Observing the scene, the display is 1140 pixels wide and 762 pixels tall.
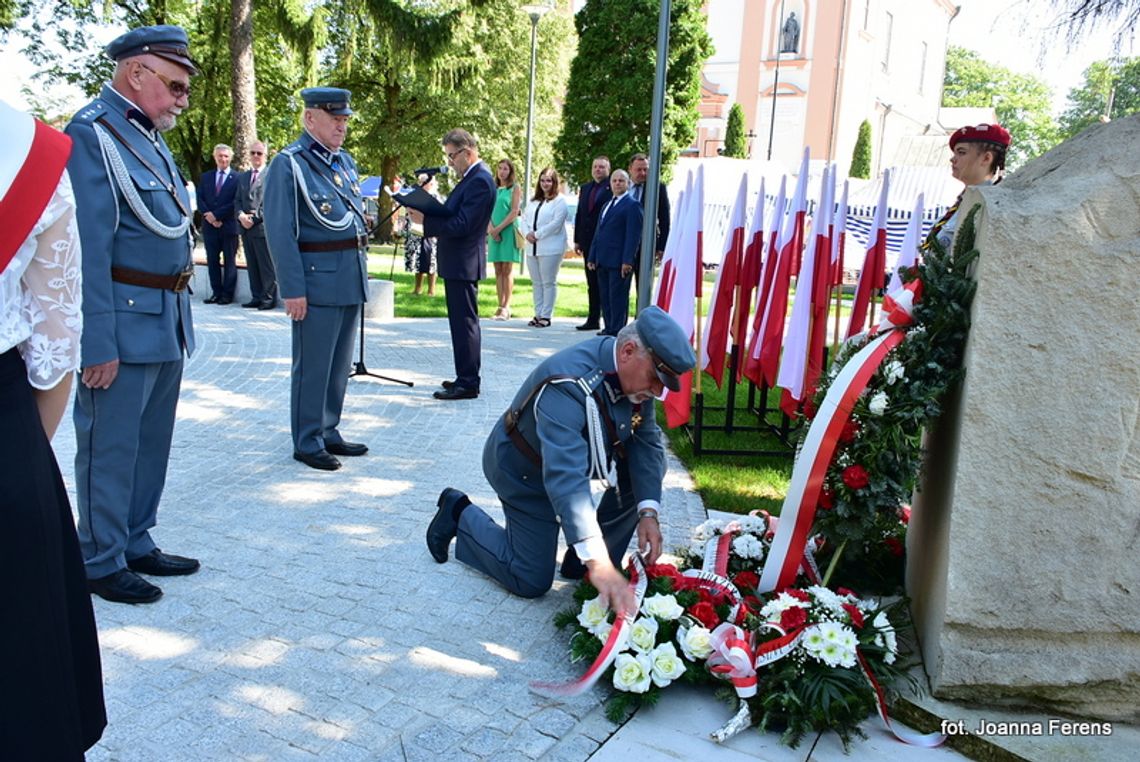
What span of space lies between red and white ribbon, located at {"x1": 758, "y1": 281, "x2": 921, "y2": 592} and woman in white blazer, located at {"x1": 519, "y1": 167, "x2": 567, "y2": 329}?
7973 millimetres

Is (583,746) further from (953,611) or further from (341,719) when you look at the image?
(953,611)

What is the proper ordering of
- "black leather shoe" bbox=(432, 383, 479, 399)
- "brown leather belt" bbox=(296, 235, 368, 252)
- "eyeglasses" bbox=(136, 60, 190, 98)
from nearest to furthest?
"eyeglasses" bbox=(136, 60, 190, 98), "brown leather belt" bbox=(296, 235, 368, 252), "black leather shoe" bbox=(432, 383, 479, 399)

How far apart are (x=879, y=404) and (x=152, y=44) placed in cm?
302

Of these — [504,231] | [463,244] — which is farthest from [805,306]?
[504,231]

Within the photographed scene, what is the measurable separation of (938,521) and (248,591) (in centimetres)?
272

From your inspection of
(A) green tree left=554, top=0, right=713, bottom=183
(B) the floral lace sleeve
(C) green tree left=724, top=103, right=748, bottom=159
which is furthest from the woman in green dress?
(C) green tree left=724, top=103, right=748, bottom=159

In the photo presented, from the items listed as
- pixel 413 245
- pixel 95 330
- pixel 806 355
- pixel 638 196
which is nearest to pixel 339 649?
pixel 95 330

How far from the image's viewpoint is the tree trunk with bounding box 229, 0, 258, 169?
13.8 m

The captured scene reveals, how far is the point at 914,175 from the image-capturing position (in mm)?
21359

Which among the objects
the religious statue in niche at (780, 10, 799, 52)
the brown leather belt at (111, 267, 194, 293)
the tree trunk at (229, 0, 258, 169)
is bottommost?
the brown leather belt at (111, 267, 194, 293)

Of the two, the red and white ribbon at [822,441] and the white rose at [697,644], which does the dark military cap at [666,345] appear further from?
the white rose at [697,644]

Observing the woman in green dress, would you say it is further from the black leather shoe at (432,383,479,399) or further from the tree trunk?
the tree trunk

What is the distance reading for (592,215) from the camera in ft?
36.5

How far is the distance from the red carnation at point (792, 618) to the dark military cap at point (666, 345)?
889mm
